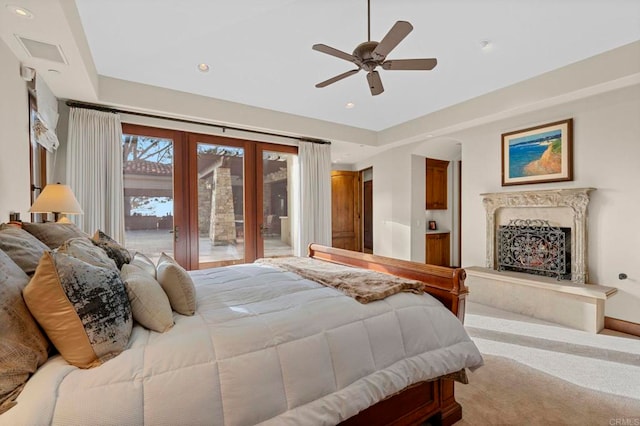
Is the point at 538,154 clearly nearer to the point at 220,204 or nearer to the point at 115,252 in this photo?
the point at 220,204

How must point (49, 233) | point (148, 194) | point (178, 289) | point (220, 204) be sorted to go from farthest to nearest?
1. point (220, 204)
2. point (148, 194)
3. point (49, 233)
4. point (178, 289)

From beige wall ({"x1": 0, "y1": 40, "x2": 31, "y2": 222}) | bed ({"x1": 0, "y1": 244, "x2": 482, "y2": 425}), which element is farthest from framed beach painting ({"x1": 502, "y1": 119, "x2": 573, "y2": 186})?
beige wall ({"x1": 0, "y1": 40, "x2": 31, "y2": 222})

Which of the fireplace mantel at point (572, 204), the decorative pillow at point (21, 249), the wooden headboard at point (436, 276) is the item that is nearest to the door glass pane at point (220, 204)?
the wooden headboard at point (436, 276)

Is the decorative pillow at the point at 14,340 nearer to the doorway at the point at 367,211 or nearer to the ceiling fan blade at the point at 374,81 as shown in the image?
the ceiling fan blade at the point at 374,81

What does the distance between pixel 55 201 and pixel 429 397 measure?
3132 mm

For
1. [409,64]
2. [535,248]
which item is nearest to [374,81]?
[409,64]

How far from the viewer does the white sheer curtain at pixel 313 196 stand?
5.05m

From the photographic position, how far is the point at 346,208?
7.02 metres

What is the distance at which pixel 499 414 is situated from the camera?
189 cm

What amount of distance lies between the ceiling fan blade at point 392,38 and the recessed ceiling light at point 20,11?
230cm

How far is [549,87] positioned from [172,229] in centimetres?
505

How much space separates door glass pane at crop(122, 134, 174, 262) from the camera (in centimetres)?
387

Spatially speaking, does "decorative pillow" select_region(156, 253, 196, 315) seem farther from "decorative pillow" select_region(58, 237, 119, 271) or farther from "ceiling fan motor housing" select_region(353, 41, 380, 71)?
"ceiling fan motor housing" select_region(353, 41, 380, 71)

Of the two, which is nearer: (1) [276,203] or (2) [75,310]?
(2) [75,310]
